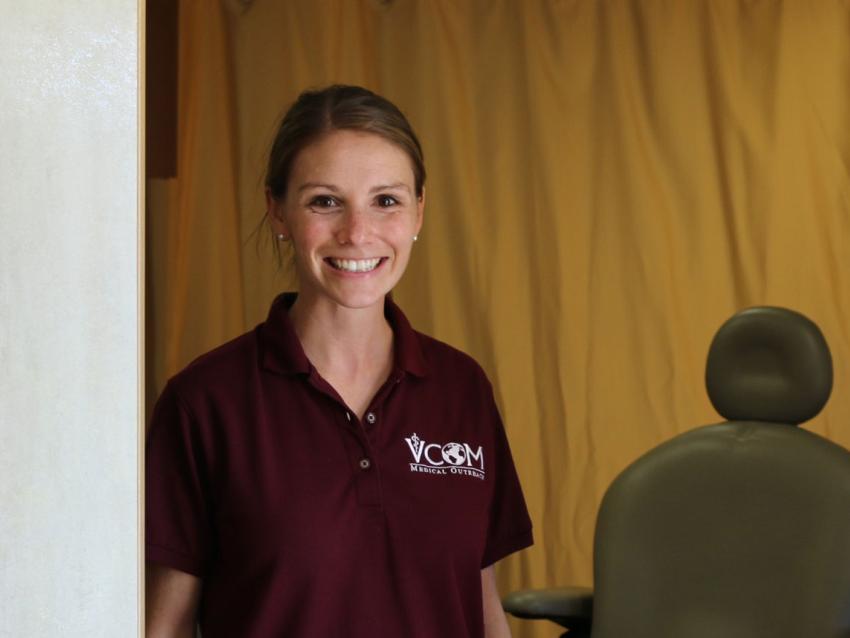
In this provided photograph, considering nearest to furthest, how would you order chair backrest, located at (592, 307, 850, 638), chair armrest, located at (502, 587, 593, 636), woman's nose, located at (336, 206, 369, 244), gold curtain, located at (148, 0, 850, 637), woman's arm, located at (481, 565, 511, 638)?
1. woman's nose, located at (336, 206, 369, 244)
2. woman's arm, located at (481, 565, 511, 638)
3. chair backrest, located at (592, 307, 850, 638)
4. chair armrest, located at (502, 587, 593, 636)
5. gold curtain, located at (148, 0, 850, 637)

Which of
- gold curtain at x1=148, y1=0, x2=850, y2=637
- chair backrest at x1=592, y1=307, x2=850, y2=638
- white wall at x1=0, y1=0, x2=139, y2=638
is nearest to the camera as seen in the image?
white wall at x1=0, y1=0, x2=139, y2=638

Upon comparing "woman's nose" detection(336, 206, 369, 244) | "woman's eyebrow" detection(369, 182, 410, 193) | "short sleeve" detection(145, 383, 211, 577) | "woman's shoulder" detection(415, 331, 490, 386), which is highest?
"woman's eyebrow" detection(369, 182, 410, 193)

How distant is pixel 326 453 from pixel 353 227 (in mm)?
237

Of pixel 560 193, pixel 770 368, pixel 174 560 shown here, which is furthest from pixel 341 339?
pixel 560 193

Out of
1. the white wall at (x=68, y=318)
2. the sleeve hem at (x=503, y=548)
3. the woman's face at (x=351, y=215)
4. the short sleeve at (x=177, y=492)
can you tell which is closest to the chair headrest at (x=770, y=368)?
the sleeve hem at (x=503, y=548)

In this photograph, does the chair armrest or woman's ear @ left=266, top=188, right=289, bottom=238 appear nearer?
woman's ear @ left=266, top=188, right=289, bottom=238

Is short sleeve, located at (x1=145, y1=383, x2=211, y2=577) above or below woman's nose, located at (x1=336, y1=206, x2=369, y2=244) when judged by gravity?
below

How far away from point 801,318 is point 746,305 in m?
1.28

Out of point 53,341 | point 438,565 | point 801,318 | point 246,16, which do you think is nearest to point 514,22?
point 246,16

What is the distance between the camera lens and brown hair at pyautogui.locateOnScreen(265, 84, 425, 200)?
1369 mm

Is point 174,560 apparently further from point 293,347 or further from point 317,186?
point 317,186

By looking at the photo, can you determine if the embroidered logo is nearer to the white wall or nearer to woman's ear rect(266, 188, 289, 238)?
woman's ear rect(266, 188, 289, 238)

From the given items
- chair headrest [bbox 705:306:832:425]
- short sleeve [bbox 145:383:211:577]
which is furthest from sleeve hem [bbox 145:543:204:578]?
chair headrest [bbox 705:306:832:425]

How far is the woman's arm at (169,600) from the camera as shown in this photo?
1.35 metres
